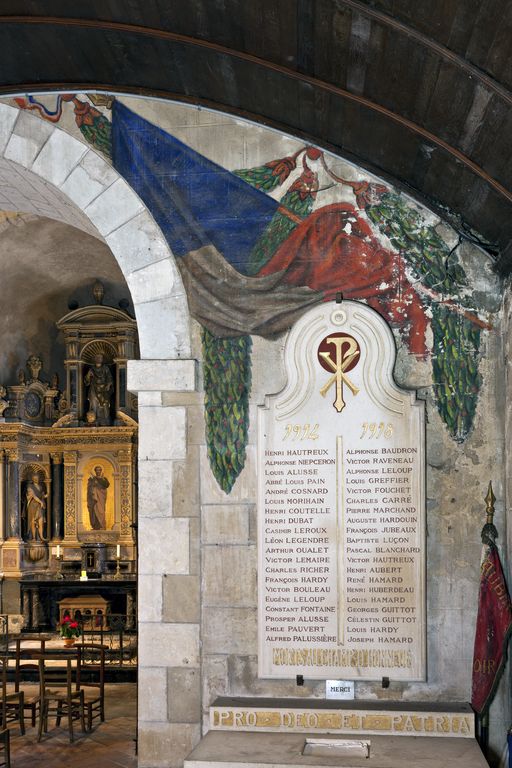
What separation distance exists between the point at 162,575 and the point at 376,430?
1.72m

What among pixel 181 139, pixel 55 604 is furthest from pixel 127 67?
pixel 55 604

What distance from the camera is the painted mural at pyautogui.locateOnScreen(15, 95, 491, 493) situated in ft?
21.4

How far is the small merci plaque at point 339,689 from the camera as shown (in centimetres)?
634

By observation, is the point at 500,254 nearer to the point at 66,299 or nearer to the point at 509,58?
the point at 509,58

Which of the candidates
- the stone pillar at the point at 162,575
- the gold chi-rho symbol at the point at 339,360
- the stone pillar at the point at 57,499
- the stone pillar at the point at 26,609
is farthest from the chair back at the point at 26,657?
the gold chi-rho symbol at the point at 339,360

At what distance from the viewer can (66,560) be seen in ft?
53.0

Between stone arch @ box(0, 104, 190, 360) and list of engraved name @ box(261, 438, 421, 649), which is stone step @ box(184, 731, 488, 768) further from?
stone arch @ box(0, 104, 190, 360)

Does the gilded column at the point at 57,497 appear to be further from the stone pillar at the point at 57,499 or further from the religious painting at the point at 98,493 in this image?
the religious painting at the point at 98,493

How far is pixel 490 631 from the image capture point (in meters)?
6.05

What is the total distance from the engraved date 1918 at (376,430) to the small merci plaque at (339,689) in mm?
Answer: 1571

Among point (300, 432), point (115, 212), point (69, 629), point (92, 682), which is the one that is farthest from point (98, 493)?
point (300, 432)

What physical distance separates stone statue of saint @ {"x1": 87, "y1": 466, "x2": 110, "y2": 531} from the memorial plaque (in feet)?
33.9

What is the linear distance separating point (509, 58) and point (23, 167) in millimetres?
3809

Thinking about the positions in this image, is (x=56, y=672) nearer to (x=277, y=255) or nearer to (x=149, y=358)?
(x=149, y=358)
